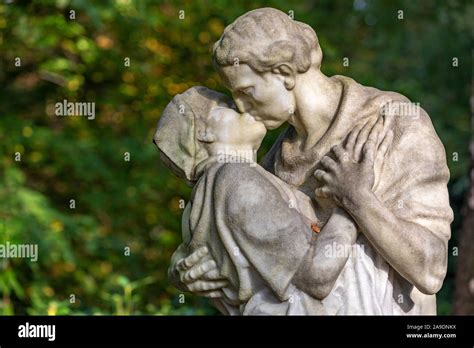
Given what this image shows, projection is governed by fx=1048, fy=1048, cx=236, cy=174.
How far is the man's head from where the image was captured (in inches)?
185

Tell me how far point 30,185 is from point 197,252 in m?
7.44

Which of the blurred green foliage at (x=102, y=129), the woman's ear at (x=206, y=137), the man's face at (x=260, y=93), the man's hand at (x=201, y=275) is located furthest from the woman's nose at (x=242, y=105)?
the blurred green foliage at (x=102, y=129)

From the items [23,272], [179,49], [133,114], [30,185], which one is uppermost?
[179,49]

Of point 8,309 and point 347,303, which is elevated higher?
point 347,303

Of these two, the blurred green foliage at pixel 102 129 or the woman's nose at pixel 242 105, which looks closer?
the woman's nose at pixel 242 105

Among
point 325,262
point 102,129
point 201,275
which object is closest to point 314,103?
point 325,262

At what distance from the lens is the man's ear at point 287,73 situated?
15.5ft

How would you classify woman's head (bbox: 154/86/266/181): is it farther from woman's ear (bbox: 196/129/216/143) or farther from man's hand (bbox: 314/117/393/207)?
man's hand (bbox: 314/117/393/207)

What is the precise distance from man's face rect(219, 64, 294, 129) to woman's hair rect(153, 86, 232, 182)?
0.14m

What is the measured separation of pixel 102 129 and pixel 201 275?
742 centimetres

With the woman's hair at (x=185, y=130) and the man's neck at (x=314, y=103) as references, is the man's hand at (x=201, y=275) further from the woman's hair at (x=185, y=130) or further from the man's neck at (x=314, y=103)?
the man's neck at (x=314, y=103)

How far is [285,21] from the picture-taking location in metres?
4.77

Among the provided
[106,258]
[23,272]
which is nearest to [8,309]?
[23,272]

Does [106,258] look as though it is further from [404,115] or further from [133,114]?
[404,115]
